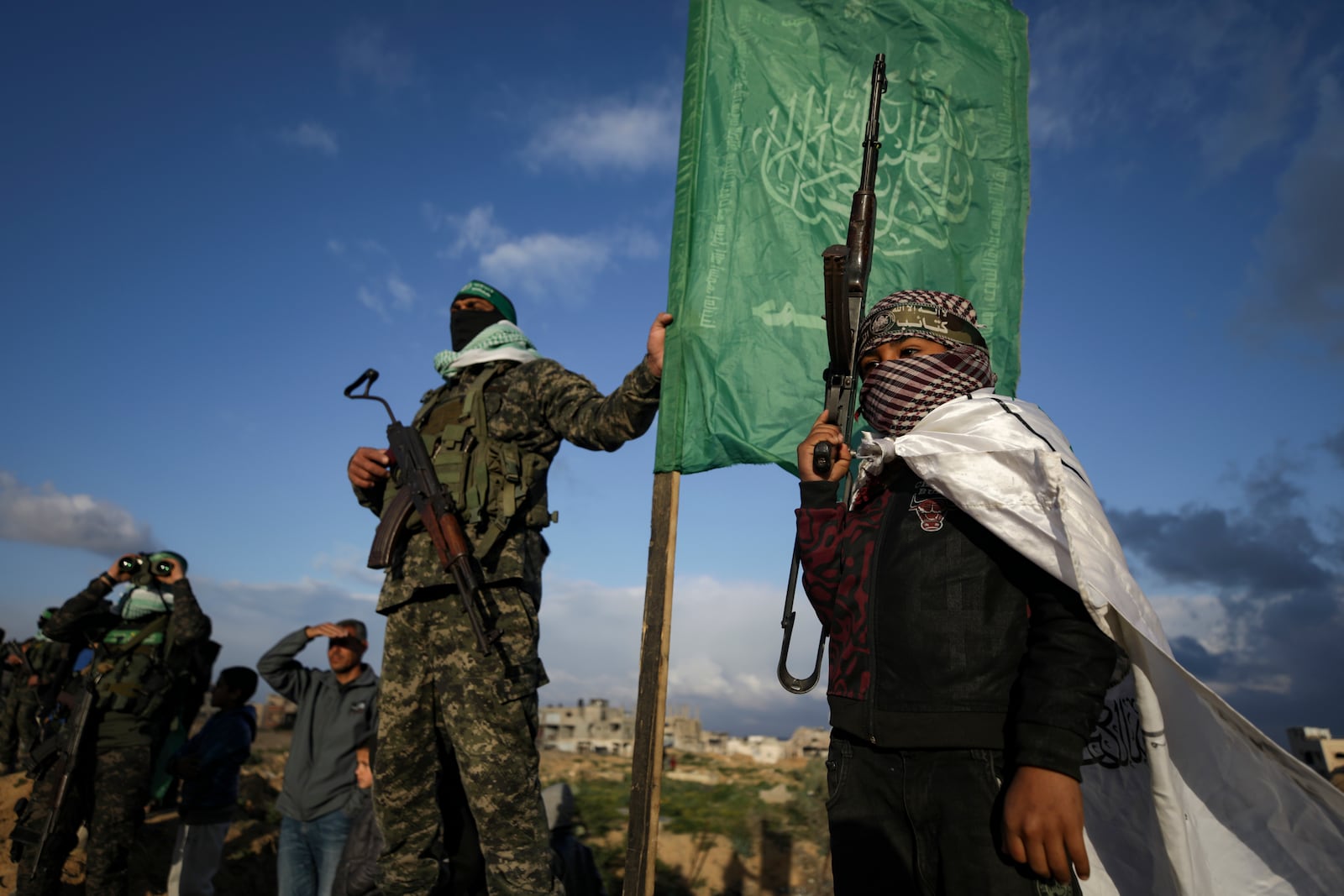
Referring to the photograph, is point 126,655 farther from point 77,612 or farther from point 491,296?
point 491,296

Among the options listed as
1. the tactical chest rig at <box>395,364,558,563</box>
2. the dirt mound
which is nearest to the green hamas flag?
the tactical chest rig at <box>395,364,558,563</box>

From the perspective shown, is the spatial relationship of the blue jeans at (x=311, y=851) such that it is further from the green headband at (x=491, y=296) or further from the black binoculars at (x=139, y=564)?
the green headband at (x=491, y=296)

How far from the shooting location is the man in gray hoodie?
Result: 18.1ft

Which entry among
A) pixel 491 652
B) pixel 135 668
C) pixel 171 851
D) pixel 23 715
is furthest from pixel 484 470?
pixel 23 715

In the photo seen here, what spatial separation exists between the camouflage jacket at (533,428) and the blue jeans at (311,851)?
2.69m

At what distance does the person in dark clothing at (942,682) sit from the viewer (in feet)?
5.84

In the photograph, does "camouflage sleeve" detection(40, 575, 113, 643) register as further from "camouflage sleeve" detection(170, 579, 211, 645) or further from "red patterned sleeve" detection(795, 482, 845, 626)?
"red patterned sleeve" detection(795, 482, 845, 626)

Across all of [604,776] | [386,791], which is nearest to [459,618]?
[386,791]

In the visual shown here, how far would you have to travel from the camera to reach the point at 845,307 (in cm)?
276

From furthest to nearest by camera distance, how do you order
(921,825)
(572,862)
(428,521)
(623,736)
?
1. (623,736)
2. (572,862)
3. (428,521)
4. (921,825)

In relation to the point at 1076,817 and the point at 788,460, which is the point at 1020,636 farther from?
the point at 788,460

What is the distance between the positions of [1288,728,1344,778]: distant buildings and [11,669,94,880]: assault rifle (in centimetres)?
1360

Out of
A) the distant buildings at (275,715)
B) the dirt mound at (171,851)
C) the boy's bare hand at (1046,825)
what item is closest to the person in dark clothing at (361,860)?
the boy's bare hand at (1046,825)

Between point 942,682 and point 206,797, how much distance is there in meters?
6.29
